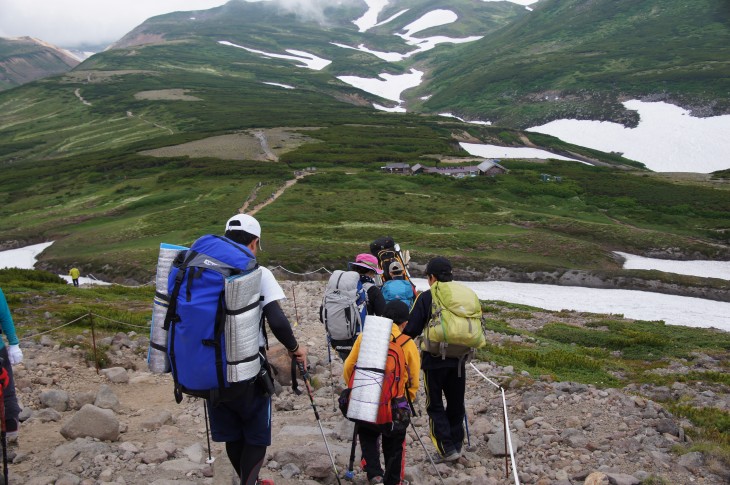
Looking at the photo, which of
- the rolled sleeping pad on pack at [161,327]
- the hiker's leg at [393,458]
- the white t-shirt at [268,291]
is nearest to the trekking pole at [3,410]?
the rolled sleeping pad on pack at [161,327]

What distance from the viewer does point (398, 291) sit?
8.48 metres

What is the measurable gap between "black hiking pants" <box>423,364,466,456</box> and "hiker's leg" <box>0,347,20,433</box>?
5658 millimetres

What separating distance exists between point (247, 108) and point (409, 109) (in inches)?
2818

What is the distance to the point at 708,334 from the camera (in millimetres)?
21281

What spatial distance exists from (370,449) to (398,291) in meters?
2.72

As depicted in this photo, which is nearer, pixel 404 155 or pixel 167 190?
pixel 167 190

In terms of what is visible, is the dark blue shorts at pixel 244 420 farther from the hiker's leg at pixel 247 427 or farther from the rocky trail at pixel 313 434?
the rocky trail at pixel 313 434

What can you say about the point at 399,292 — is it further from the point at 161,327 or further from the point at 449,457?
the point at 161,327

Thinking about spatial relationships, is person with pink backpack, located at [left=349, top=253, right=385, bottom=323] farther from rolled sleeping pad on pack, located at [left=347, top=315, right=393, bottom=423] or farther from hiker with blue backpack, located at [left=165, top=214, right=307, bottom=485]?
hiker with blue backpack, located at [left=165, top=214, right=307, bottom=485]

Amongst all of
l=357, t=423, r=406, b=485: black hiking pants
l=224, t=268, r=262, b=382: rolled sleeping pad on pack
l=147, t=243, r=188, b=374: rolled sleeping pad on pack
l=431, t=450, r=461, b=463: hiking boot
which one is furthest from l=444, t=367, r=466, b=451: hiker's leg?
l=147, t=243, r=188, b=374: rolled sleeping pad on pack

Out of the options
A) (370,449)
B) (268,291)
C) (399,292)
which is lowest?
(370,449)

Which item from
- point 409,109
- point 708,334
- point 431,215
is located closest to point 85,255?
point 431,215

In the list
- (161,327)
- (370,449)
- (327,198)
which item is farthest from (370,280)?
(327,198)

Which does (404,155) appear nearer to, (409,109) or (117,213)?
(117,213)
